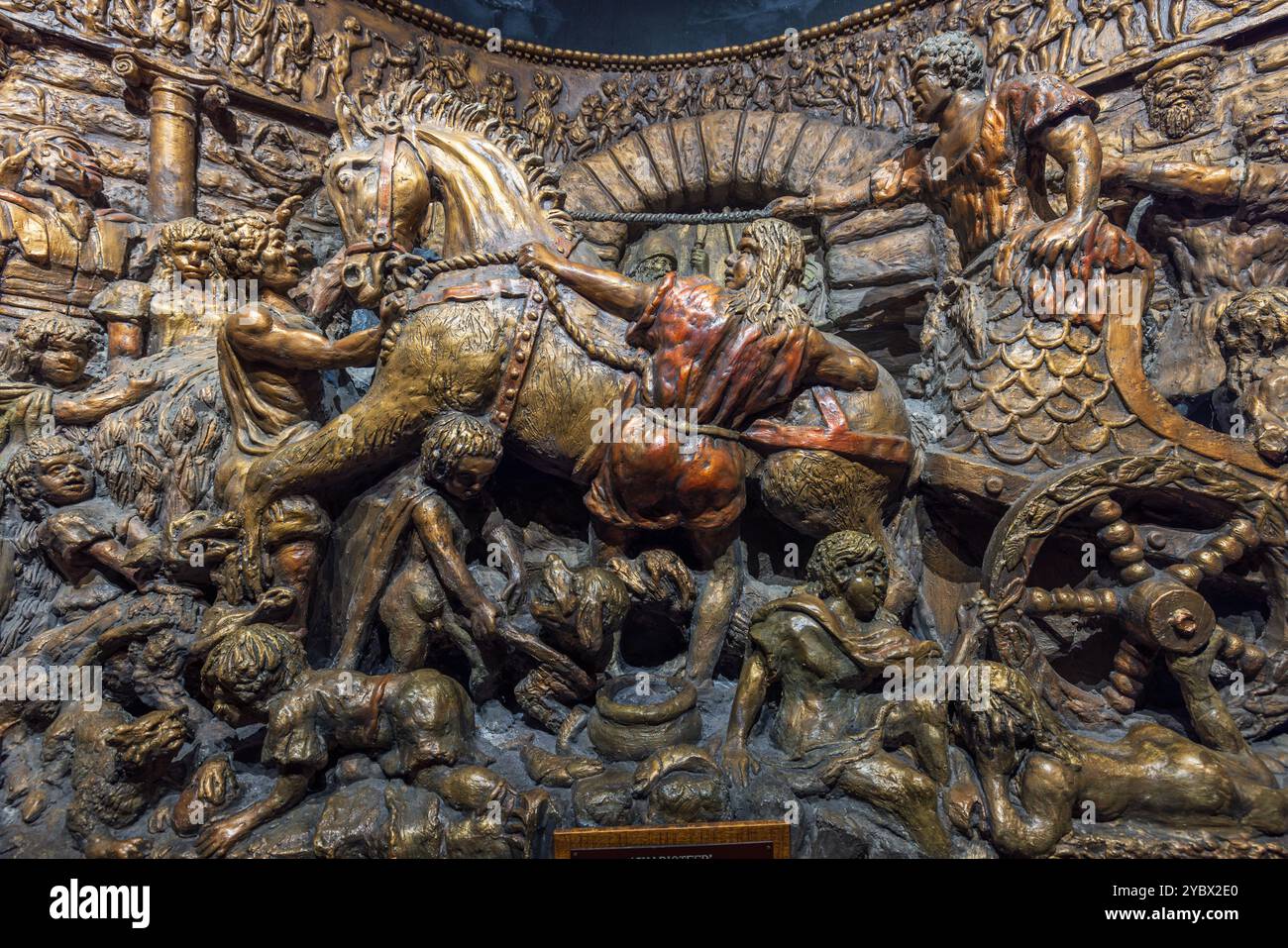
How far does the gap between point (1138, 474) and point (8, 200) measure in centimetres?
596

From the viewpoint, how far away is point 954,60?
4402 mm

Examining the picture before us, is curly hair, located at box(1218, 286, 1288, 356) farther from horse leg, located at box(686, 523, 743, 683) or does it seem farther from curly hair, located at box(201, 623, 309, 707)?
curly hair, located at box(201, 623, 309, 707)

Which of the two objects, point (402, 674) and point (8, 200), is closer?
point (402, 674)

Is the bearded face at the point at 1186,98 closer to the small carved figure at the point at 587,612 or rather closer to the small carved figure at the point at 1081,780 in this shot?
the small carved figure at the point at 1081,780

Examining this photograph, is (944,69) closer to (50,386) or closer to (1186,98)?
(1186,98)

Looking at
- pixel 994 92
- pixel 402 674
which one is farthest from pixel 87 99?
pixel 994 92

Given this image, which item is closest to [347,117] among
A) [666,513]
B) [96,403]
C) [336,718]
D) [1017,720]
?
[96,403]

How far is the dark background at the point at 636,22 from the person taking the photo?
264 inches

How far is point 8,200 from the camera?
15.9ft

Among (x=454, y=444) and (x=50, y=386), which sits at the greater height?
(x=50, y=386)

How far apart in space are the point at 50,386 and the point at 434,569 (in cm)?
241

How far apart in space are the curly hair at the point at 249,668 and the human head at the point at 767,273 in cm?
229

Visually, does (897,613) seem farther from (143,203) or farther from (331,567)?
(143,203)

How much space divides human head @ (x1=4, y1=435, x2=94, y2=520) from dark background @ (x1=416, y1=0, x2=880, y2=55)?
449 cm
